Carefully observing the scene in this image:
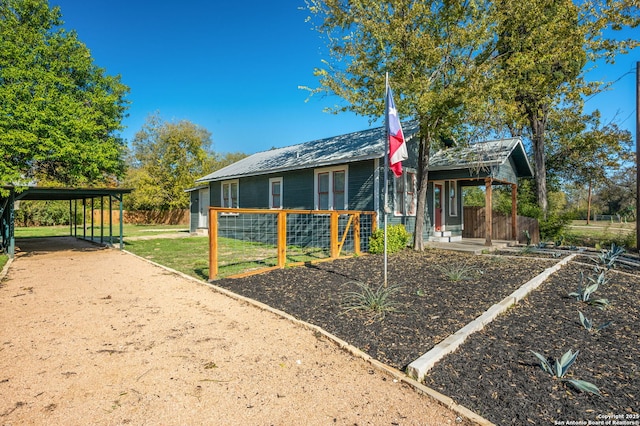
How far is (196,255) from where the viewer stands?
10414mm

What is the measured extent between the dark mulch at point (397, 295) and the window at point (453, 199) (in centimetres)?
566

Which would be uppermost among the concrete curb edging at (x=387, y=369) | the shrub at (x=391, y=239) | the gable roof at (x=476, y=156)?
the gable roof at (x=476, y=156)

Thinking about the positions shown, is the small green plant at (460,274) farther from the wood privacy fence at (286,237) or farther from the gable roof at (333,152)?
the gable roof at (333,152)

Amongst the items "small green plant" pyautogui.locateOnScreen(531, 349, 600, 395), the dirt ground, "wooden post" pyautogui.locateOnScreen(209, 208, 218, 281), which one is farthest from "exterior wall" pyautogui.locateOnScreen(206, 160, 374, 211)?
"small green plant" pyautogui.locateOnScreen(531, 349, 600, 395)

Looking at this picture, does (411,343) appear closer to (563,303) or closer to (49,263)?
(563,303)

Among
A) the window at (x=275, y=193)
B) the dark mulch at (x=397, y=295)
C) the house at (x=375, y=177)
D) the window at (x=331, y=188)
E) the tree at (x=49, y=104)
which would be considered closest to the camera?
the dark mulch at (x=397, y=295)

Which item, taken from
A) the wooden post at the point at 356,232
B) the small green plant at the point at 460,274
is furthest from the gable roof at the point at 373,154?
the small green plant at the point at 460,274

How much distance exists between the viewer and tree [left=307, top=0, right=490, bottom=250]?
8.40m

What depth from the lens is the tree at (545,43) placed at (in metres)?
8.52

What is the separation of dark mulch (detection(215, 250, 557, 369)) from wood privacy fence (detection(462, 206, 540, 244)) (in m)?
5.66

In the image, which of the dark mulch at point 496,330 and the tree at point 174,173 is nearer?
the dark mulch at point 496,330

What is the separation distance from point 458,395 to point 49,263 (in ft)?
36.0

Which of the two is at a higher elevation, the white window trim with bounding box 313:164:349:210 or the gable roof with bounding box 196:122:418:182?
the gable roof with bounding box 196:122:418:182

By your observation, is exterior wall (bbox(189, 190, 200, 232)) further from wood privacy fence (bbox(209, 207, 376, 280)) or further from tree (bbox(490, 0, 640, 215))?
tree (bbox(490, 0, 640, 215))
